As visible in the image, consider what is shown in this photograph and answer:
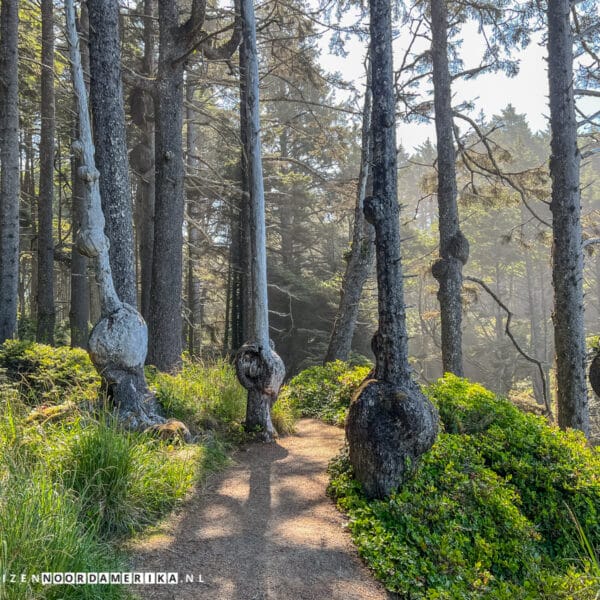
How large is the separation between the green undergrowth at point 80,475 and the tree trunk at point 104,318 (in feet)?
1.23

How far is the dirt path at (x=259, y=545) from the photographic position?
9.07ft

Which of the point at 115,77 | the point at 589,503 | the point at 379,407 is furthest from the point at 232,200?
the point at 589,503

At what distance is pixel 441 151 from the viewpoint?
339 inches

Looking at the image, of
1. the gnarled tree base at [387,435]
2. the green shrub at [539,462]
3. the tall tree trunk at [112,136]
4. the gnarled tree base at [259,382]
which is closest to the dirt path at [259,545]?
the gnarled tree base at [387,435]

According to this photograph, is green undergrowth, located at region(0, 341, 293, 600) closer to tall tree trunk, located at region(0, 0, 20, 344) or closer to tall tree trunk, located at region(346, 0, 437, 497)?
tall tree trunk, located at region(346, 0, 437, 497)

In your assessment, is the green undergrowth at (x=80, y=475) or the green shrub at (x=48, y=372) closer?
the green undergrowth at (x=80, y=475)

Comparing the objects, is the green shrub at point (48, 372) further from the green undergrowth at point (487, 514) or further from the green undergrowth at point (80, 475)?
the green undergrowth at point (487, 514)

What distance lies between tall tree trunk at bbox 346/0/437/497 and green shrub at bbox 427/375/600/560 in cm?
114

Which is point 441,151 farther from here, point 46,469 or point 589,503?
point 46,469

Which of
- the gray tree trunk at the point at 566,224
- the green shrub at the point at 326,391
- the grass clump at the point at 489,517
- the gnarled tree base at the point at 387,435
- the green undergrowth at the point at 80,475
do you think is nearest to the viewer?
→ the green undergrowth at the point at 80,475

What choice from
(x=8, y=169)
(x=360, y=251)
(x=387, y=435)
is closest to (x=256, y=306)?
(x=387, y=435)

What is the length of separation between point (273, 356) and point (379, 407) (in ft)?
6.82

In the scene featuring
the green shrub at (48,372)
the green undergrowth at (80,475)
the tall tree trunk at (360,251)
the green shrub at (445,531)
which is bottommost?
the green shrub at (445,531)

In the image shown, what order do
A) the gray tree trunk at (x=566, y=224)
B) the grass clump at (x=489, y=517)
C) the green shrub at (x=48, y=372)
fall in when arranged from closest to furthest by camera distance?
the grass clump at (x=489, y=517) → the green shrub at (x=48, y=372) → the gray tree trunk at (x=566, y=224)
